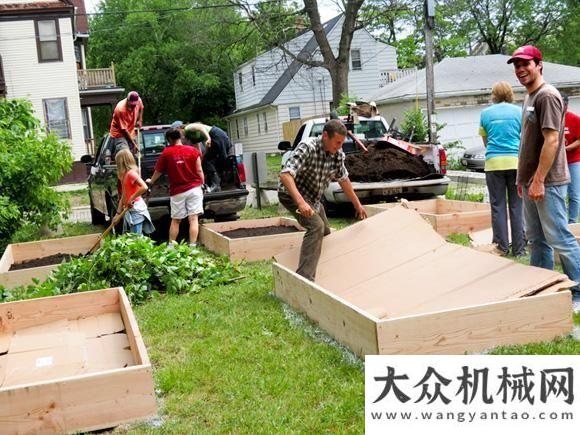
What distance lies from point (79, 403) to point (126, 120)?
24.8 feet

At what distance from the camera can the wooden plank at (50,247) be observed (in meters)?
9.69

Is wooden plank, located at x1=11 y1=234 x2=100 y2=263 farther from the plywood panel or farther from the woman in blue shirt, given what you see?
the woman in blue shirt

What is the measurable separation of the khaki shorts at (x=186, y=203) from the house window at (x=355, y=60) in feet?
105

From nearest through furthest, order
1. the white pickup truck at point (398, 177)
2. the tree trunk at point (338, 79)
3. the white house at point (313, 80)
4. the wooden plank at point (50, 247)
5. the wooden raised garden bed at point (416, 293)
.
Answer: the wooden raised garden bed at point (416, 293) → the wooden plank at point (50, 247) → the white pickup truck at point (398, 177) → the tree trunk at point (338, 79) → the white house at point (313, 80)

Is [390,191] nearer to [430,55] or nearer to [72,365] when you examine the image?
[72,365]

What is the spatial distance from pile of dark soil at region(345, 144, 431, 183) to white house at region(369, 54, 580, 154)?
40.0 ft

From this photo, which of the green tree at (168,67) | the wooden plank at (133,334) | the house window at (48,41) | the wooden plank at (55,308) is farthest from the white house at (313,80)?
the wooden plank at (133,334)

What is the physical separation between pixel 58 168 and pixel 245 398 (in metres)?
8.29

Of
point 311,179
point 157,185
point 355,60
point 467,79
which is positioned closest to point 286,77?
point 355,60

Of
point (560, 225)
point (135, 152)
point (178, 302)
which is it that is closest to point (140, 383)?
point (178, 302)

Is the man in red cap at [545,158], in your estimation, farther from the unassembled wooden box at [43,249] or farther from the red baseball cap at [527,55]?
the unassembled wooden box at [43,249]

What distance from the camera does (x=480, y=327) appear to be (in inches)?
178

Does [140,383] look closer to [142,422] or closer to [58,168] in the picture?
[142,422]

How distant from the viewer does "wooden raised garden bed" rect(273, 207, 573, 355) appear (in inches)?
175
